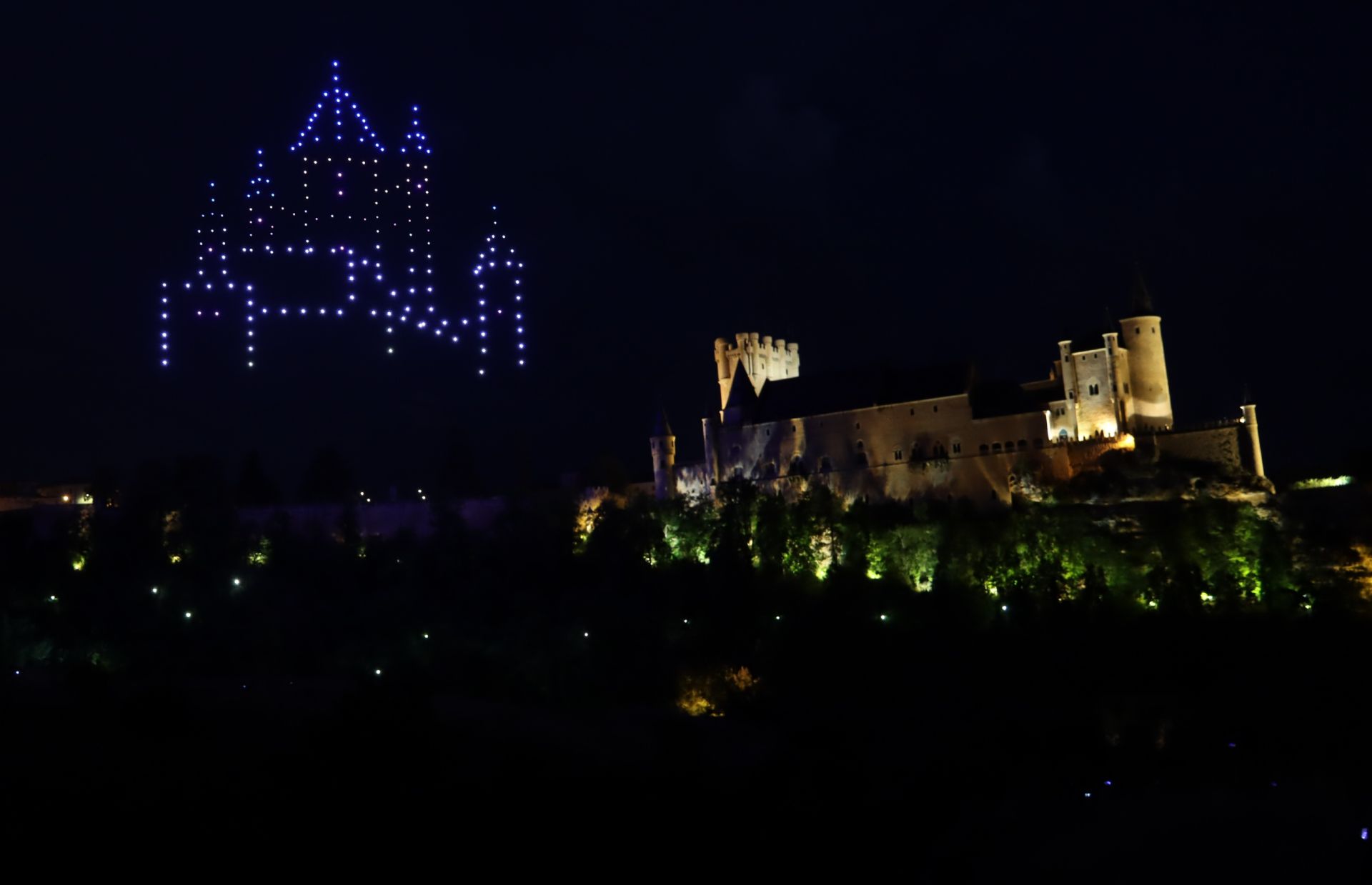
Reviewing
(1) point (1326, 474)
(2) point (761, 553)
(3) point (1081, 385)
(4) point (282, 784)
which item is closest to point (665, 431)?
(2) point (761, 553)

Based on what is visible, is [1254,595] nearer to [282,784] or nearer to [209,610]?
[282,784]

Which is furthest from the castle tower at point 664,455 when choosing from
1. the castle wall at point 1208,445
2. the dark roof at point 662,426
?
the castle wall at point 1208,445

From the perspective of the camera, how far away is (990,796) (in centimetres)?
3312

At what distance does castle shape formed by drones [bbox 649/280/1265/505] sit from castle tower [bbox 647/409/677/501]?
0.20ft

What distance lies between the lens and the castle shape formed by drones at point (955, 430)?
1949 inches

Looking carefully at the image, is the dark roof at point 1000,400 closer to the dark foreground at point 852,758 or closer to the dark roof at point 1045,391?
the dark roof at point 1045,391

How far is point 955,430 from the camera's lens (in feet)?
172

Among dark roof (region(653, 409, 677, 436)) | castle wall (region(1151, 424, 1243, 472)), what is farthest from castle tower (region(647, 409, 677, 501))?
castle wall (region(1151, 424, 1243, 472))

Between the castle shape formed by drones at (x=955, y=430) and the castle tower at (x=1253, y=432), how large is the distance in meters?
0.05

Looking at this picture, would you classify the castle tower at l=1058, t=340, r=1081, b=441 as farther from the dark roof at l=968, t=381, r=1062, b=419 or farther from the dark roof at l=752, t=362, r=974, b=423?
the dark roof at l=752, t=362, r=974, b=423

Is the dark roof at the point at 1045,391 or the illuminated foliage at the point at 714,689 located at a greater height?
the dark roof at the point at 1045,391

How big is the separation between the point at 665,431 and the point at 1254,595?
2495 cm

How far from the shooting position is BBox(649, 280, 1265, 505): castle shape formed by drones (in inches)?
1949

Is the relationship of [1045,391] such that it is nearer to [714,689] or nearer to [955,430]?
[955,430]
